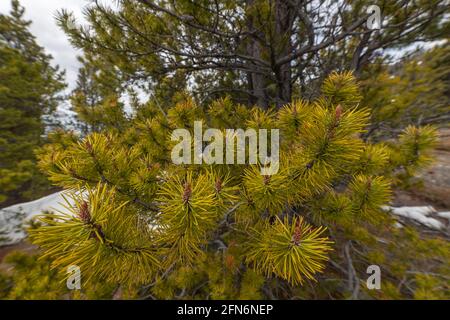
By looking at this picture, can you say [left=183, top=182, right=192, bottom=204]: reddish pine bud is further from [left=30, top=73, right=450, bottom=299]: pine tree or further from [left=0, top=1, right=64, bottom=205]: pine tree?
[left=0, top=1, right=64, bottom=205]: pine tree

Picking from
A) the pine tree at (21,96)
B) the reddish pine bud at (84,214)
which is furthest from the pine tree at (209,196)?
the pine tree at (21,96)

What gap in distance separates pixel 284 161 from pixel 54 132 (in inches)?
74.1

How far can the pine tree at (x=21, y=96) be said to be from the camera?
241 inches

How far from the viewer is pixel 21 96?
7.31 metres

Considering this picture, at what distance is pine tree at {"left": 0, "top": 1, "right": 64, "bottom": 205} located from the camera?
6121 mm

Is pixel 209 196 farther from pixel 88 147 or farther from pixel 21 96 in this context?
pixel 21 96

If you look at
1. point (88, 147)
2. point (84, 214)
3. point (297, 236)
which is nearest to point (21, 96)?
point (88, 147)

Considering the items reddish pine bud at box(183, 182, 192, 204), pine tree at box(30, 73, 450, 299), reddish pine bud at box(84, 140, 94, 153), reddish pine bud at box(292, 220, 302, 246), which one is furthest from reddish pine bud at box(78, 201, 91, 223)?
reddish pine bud at box(292, 220, 302, 246)

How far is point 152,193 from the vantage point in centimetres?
93

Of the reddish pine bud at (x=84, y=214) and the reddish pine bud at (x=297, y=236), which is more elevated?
the reddish pine bud at (x=84, y=214)

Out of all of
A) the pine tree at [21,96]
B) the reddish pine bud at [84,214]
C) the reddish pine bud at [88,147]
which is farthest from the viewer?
the pine tree at [21,96]

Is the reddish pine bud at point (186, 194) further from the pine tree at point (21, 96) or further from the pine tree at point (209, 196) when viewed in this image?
the pine tree at point (21, 96)

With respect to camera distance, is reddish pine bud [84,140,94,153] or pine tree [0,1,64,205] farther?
pine tree [0,1,64,205]

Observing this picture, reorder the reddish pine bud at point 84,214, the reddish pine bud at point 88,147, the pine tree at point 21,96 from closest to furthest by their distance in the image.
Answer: the reddish pine bud at point 84,214 → the reddish pine bud at point 88,147 → the pine tree at point 21,96
